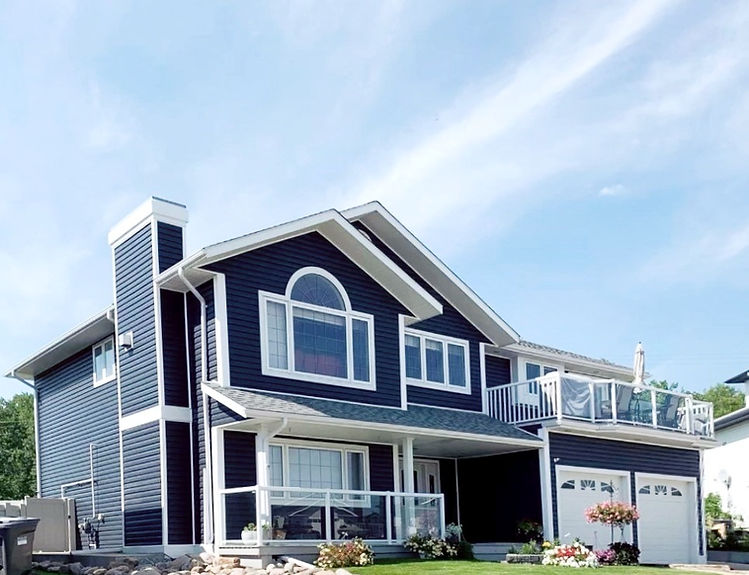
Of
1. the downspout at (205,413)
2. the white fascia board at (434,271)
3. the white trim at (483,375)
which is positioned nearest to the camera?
the downspout at (205,413)

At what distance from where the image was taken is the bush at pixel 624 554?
21.7m

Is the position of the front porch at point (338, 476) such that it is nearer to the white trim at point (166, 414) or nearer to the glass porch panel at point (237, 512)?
the glass porch panel at point (237, 512)

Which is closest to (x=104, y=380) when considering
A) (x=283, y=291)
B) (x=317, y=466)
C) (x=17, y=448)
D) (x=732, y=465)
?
(x=283, y=291)

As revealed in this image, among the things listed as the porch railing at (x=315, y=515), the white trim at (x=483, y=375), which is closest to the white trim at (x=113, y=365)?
the porch railing at (x=315, y=515)

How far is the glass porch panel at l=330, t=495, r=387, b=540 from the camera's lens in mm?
18750

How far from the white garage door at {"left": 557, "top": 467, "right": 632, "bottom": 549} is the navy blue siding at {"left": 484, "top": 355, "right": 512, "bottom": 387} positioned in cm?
328

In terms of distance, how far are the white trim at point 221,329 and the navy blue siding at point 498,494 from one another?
8324 millimetres

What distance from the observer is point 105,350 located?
22.9m

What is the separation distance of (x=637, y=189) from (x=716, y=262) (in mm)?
12578

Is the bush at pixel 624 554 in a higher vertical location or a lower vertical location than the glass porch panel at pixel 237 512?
lower

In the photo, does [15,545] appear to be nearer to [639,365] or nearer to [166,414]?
[166,414]

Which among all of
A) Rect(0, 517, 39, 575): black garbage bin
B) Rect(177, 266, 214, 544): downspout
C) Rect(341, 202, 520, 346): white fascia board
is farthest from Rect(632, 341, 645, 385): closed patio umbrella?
Rect(0, 517, 39, 575): black garbage bin

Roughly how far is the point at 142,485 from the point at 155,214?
5244mm

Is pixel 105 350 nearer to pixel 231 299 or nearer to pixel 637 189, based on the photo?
pixel 231 299
